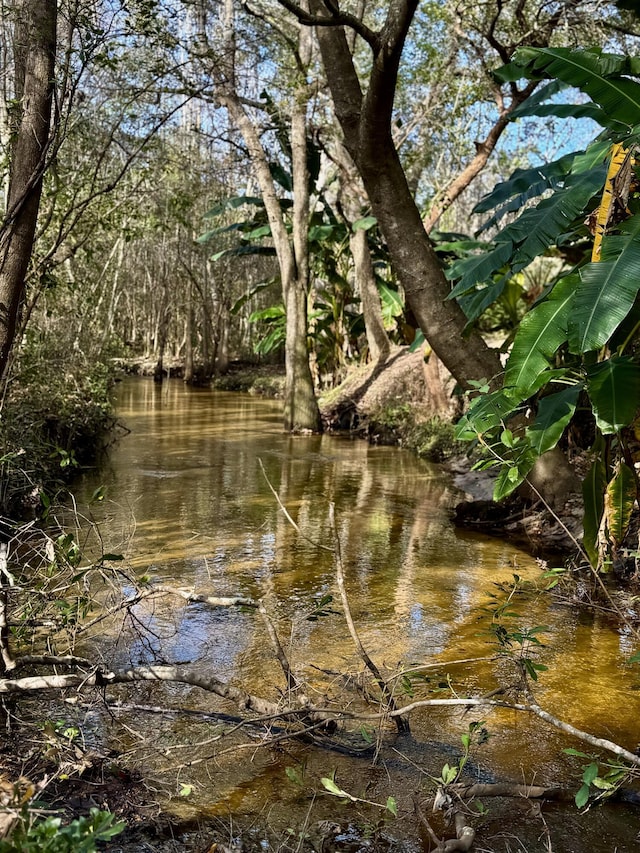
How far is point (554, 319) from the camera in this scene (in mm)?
4012

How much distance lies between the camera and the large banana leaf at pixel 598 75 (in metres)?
4.45

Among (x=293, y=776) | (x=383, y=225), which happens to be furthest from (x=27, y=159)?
(x=293, y=776)

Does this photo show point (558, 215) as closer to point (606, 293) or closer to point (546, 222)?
point (546, 222)

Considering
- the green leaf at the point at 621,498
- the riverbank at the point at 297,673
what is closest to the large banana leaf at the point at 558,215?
the green leaf at the point at 621,498

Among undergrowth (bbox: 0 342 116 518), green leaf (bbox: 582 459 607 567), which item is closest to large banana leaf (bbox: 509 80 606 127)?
green leaf (bbox: 582 459 607 567)

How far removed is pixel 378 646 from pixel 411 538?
301 cm

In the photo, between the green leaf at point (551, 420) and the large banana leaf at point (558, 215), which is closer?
the green leaf at point (551, 420)

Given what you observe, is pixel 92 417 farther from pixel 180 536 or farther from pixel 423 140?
pixel 423 140

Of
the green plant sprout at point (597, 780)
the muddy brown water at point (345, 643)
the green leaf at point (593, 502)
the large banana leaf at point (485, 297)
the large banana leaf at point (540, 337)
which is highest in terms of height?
the large banana leaf at point (485, 297)

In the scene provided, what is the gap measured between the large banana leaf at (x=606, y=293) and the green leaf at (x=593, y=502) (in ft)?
4.66

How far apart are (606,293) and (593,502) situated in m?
1.64

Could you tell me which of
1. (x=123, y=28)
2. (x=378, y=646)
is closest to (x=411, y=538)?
(x=378, y=646)

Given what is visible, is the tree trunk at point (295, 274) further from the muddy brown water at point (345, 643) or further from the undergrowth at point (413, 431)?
the muddy brown water at point (345, 643)

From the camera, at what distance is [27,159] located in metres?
5.47
